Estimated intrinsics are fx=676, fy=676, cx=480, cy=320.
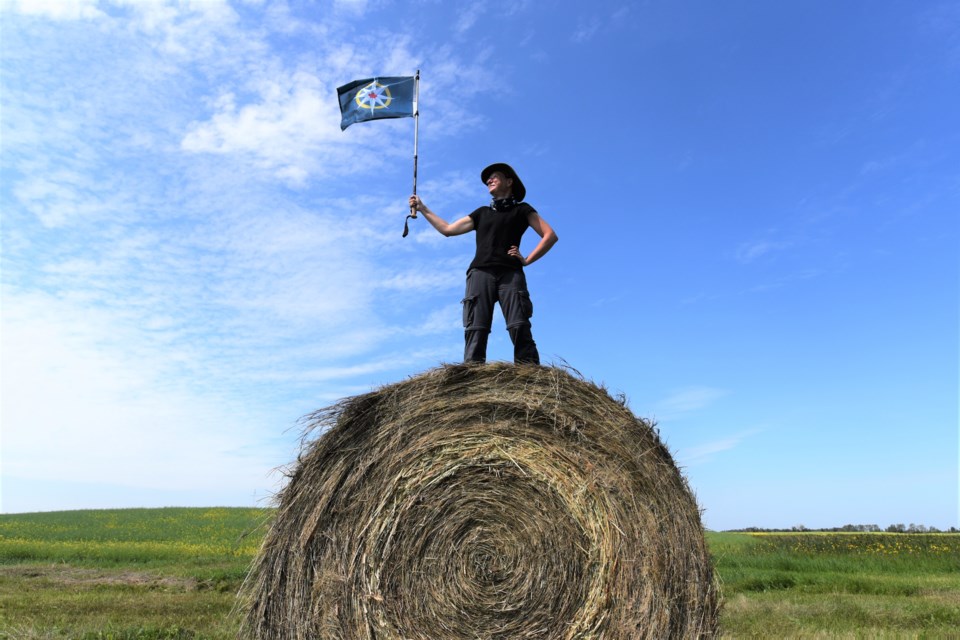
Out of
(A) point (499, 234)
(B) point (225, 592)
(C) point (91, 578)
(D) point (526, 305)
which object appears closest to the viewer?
(D) point (526, 305)

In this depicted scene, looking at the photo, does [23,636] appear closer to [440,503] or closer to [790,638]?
[440,503]

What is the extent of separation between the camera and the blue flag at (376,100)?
262 inches

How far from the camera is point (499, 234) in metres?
4.85

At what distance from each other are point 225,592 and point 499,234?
5.84 m

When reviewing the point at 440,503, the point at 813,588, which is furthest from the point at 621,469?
the point at 813,588

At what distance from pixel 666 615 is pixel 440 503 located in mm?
1347

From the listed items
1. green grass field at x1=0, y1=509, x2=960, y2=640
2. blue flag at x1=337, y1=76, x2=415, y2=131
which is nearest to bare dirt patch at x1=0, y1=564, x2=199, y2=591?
green grass field at x1=0, y1=509, x2=960, y2=640

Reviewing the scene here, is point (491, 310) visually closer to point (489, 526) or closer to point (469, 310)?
point (469, 310)

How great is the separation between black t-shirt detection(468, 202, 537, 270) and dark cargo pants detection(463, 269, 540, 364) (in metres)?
0.06

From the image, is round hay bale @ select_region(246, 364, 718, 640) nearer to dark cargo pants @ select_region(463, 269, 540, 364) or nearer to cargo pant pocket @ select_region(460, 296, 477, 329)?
dark cargo pants @ select_region(463, 269, 540, 364)

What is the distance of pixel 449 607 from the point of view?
148 inches

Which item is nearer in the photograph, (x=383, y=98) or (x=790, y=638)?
(x=790, y=638)

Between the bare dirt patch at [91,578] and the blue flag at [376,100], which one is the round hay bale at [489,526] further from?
the bare dirt patch at [91,578]

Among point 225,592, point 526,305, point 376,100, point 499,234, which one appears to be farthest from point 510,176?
point 225,592
